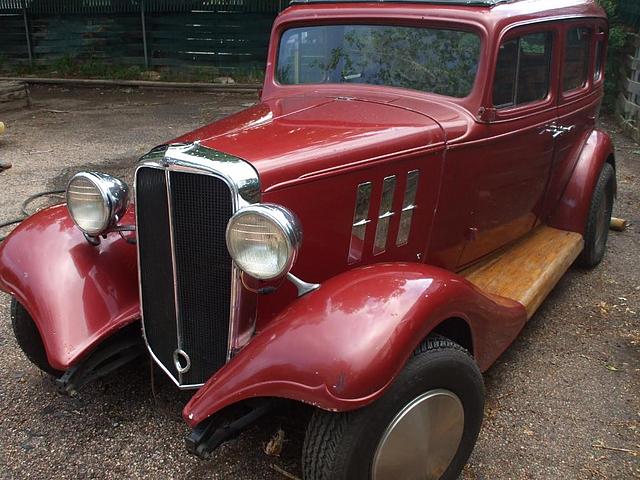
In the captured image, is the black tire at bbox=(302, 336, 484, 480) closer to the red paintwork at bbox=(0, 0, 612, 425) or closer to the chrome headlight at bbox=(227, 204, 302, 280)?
the red paintwork at bbox=(0, 0, 612, 425)

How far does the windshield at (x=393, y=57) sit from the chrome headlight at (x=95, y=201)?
126cm

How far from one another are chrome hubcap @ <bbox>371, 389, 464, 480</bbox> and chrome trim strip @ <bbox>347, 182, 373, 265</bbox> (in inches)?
24.6

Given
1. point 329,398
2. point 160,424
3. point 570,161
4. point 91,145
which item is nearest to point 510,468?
point 329,398

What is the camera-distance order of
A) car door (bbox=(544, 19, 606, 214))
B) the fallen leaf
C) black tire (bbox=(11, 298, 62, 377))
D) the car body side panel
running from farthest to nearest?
the car body side panel, car door (bbox=(544, 19, 606, 214)), black tire (bbox=(11, 298, 62, 377)), the fallen leaf

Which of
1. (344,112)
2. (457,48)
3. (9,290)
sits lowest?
(9,290)

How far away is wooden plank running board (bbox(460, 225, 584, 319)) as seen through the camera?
296 centimetres

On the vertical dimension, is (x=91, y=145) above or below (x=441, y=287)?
below

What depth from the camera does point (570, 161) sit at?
3.73 m

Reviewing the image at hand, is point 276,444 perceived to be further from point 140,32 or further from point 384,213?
point 140,32

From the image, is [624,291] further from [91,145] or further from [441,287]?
[91,145]

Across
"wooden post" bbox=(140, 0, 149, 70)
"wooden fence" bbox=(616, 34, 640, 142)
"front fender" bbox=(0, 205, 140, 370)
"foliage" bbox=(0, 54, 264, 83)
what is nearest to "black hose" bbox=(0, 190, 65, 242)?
"front fender" bbox=(0, 205, 140, 370)

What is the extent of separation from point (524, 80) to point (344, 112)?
1061 millimetres

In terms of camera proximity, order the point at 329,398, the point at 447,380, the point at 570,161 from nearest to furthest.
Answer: the point at 329,398
the point at 447,380
the point at 570,161

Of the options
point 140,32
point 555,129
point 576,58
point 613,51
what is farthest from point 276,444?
point 140,32
